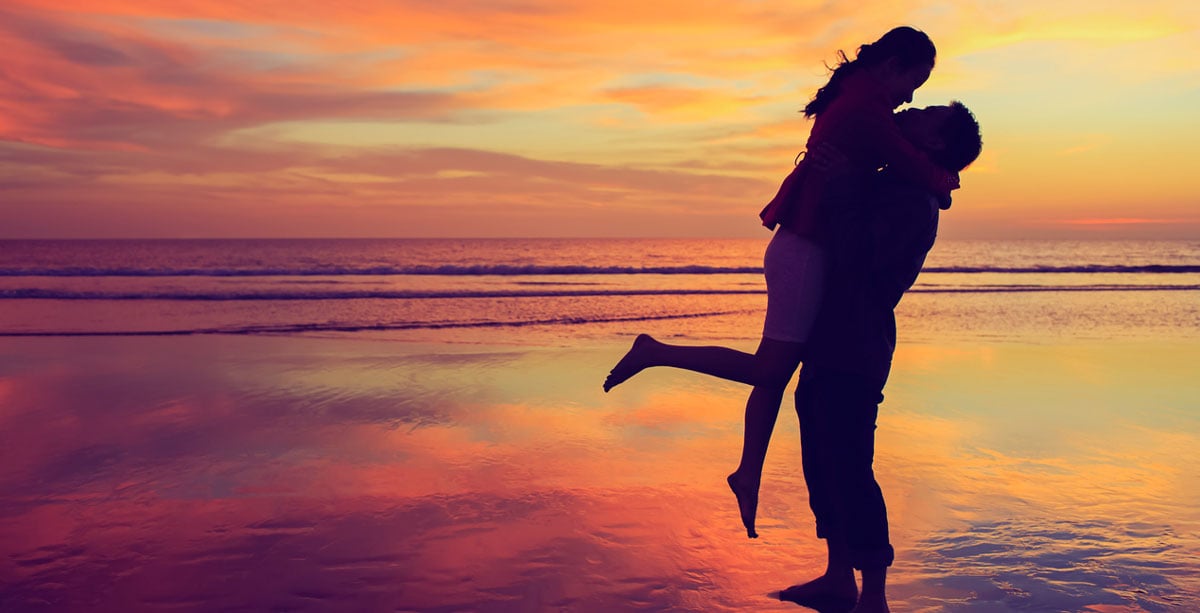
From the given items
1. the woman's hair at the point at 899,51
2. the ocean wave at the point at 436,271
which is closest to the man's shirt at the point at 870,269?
the woman's hair at the point at 899,51

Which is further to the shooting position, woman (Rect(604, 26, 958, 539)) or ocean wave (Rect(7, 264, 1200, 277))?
ocean wave (Rect(7, 264, 1200, 277))

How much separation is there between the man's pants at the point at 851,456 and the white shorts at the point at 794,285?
0.57 ft

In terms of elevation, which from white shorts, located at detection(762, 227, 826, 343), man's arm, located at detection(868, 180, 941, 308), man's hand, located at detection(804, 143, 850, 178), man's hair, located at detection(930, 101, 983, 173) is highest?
man's hair, located at detection(930, 101, 983, 173)

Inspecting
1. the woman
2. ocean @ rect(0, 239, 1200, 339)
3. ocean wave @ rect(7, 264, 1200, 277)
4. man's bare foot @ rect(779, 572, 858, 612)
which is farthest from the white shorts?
ocean wave @ rect(7, 264, 1200, 277)

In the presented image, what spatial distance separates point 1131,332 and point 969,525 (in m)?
9.12

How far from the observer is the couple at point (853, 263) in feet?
8.93

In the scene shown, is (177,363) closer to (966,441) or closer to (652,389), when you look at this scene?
(652,389)

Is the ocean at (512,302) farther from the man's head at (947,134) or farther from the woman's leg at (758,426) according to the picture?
the man's head at (947,134)

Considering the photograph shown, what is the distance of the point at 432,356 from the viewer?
884 centimetres

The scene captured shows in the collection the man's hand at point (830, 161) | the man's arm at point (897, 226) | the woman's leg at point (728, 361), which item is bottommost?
the woman's leg at point (728, 361)

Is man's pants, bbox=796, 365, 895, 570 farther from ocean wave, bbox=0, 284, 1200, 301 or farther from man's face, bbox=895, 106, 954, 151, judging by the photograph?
ocean wave, bbox=0, 284, 1200, 301

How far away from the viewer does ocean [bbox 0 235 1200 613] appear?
306 centimetres

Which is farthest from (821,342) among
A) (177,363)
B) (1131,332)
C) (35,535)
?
(1131,332)

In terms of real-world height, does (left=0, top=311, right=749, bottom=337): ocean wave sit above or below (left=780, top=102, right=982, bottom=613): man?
below
